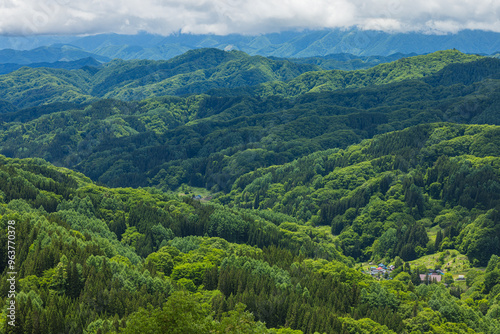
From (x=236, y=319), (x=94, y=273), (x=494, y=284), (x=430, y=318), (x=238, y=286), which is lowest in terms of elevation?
(x=494, y=284)

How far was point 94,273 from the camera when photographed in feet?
347

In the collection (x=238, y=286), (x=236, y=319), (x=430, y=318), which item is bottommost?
(x=430, y=318)

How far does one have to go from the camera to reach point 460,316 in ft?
430

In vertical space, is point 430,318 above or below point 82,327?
below

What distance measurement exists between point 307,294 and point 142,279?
39.8 meters

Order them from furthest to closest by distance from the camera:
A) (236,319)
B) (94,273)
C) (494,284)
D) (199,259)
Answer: (494,284)
(199,259)
(94,273)
(236,319)

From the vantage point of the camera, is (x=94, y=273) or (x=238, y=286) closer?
(x=94, y=273)

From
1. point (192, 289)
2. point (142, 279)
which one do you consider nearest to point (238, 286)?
point (192, 289)

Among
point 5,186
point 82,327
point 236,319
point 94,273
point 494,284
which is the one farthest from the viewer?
point 5,186

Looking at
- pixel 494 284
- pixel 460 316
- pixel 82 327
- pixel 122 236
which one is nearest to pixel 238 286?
pixel 82 327

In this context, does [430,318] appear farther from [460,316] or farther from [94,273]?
[94,273]

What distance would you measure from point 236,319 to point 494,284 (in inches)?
5391

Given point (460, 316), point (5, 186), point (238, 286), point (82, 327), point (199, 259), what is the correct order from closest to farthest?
point (82, 327) → point (238, 286) → point (460, 316) → point (199, 259) → point (5, 186)

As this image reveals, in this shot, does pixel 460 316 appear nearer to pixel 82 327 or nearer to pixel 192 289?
pixel 192 289
